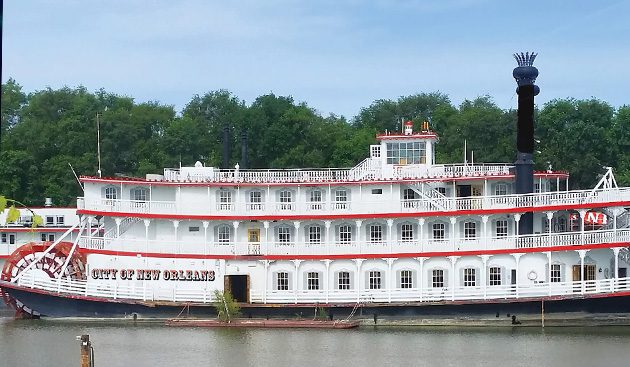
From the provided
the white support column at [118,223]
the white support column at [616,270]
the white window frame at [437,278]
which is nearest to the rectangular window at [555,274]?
the white support column at [616,270]

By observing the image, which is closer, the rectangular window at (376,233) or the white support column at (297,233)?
the white support column at (297,233)

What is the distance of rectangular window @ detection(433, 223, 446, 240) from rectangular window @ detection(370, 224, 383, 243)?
2115mm

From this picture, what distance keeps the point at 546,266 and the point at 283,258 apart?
9995mm

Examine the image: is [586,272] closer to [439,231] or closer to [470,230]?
[470,230]

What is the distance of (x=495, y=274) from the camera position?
124 feet

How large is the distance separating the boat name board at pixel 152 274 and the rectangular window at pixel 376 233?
643 cm

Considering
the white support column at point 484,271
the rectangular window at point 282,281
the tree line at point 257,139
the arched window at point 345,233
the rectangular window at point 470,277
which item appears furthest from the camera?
the tree line at point 257,139

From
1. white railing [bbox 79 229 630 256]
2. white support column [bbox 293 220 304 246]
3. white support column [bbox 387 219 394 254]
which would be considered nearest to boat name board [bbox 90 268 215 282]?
white railing [bbox 79 229 630 256]

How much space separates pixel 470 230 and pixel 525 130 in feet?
14.5

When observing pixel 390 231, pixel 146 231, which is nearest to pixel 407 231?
pixel 390 231

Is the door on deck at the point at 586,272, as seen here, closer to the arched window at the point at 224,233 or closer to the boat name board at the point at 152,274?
the arched window at the point at 224,233

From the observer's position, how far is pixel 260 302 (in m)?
38.7

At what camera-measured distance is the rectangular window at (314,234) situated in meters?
39.6

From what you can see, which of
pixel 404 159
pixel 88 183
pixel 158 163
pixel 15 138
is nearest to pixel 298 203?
pixel 404 159
